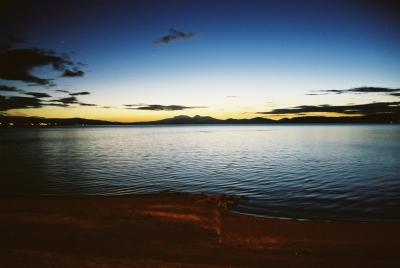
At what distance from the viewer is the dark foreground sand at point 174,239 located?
8688 millimetres

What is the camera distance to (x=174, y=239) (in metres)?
10.9

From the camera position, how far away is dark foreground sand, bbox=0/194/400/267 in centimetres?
869

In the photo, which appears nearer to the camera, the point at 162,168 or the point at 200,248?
the point at 200,248

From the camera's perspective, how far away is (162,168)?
1438 inches

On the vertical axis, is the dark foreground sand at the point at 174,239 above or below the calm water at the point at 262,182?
above

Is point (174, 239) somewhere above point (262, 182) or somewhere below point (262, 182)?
above

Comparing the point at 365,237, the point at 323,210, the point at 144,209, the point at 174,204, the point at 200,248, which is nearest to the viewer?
the point at 200,248

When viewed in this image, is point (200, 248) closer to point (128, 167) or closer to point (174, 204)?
point (174, 204)

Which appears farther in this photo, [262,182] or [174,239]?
[262,182]

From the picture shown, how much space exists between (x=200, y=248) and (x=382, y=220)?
1162cm

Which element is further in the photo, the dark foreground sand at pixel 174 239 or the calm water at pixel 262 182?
the calm water at pixel 262 182

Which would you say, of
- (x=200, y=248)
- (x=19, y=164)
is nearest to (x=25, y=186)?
(x=19, y=164)

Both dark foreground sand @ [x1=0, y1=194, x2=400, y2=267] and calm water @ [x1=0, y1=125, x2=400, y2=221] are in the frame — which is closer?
dark foreground sand @ [x1=0, y1=194, x2=400, y2=267]

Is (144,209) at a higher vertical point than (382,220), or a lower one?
higher
